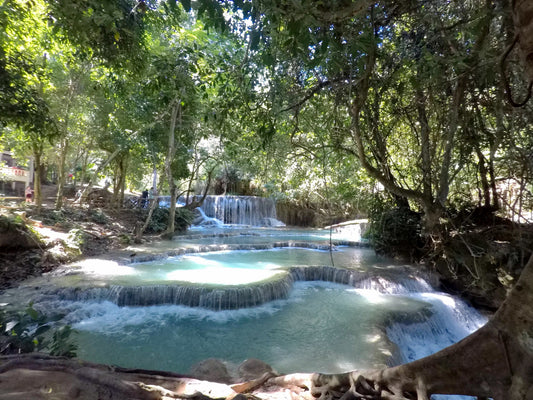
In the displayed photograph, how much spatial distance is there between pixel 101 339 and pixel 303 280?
4909mm

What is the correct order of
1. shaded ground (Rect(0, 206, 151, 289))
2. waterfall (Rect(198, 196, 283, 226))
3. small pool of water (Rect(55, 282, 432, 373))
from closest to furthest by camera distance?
small pool of water (Rect(55, 282, 432, 373)) → shaded ground (Rect(0, 206, 151, 289)) → waterfall (Rect(198, 196, 283, 226))

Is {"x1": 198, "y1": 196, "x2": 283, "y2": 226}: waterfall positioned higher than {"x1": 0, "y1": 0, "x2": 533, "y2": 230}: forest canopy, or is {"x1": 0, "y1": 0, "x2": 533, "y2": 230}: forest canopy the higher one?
{"x1": 0, "y1": 0, "x2": 533, "y2": 230}: forest canopy

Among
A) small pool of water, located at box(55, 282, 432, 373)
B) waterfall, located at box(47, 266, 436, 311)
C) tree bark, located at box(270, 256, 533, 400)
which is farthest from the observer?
waterfall, located at box(47, 266, 436, 311)

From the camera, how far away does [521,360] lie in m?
1.64

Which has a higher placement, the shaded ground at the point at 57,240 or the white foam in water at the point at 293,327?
the shaded ground at the point at 57,240

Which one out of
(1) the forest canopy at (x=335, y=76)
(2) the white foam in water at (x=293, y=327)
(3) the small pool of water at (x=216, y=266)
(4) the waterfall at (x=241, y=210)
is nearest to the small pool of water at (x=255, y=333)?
(2) the white foam in water at (x=293, y=327)

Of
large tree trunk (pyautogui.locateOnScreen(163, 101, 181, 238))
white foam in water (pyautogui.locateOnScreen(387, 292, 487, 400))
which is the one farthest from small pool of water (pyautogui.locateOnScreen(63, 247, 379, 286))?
large tree trunk (pyautogui.locateOnScreen(163, 101, 181, 238))

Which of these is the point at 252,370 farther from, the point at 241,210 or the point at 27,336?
the point at 241,210

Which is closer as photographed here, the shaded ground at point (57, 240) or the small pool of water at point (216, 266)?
the small pool of water at point (216, 266)

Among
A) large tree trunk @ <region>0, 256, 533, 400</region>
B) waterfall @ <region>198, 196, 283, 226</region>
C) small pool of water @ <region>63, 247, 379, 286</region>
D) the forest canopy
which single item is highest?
the forest canopy

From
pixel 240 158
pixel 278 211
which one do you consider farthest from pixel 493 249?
pixel 278 211

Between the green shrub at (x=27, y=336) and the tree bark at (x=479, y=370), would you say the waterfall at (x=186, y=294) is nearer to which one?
the green shrub at (x=27, y=336)

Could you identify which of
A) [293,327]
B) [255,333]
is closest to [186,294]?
[255,333]

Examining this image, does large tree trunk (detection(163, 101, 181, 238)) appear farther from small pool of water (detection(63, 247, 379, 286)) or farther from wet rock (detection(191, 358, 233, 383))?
wet rock (detection(191, 358, 233, 383))
